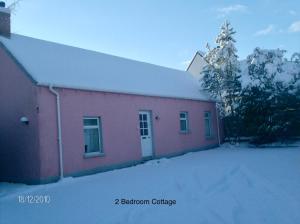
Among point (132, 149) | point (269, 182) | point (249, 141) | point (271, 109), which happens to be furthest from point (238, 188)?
point (249, 141)

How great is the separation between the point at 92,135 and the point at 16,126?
278 cm

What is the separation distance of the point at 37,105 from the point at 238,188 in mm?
6815

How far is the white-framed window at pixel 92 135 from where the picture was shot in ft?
39.3

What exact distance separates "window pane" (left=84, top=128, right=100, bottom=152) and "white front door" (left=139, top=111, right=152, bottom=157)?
2.78 m

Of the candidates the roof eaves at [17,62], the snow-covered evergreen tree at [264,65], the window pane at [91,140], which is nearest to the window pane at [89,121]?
the window pane at [91,140]

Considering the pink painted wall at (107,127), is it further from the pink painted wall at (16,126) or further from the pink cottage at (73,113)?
the pink painted wall at (16,126)

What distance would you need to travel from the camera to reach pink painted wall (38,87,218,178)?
1049cm

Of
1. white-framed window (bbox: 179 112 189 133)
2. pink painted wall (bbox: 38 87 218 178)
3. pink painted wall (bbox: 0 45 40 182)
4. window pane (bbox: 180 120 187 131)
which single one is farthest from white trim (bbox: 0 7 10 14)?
window pane (bbox: 180 120 187 131)

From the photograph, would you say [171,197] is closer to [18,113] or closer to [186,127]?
[18,113]

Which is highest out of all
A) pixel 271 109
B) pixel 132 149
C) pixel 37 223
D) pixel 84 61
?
pixel 84 61

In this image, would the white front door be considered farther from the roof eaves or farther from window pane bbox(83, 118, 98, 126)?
the roof eaves

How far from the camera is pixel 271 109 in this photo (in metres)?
18.6

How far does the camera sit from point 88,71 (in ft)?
44.5

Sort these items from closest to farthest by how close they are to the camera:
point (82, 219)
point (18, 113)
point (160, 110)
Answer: point (82, 219) → point (18, 113) → point (160, 110)
